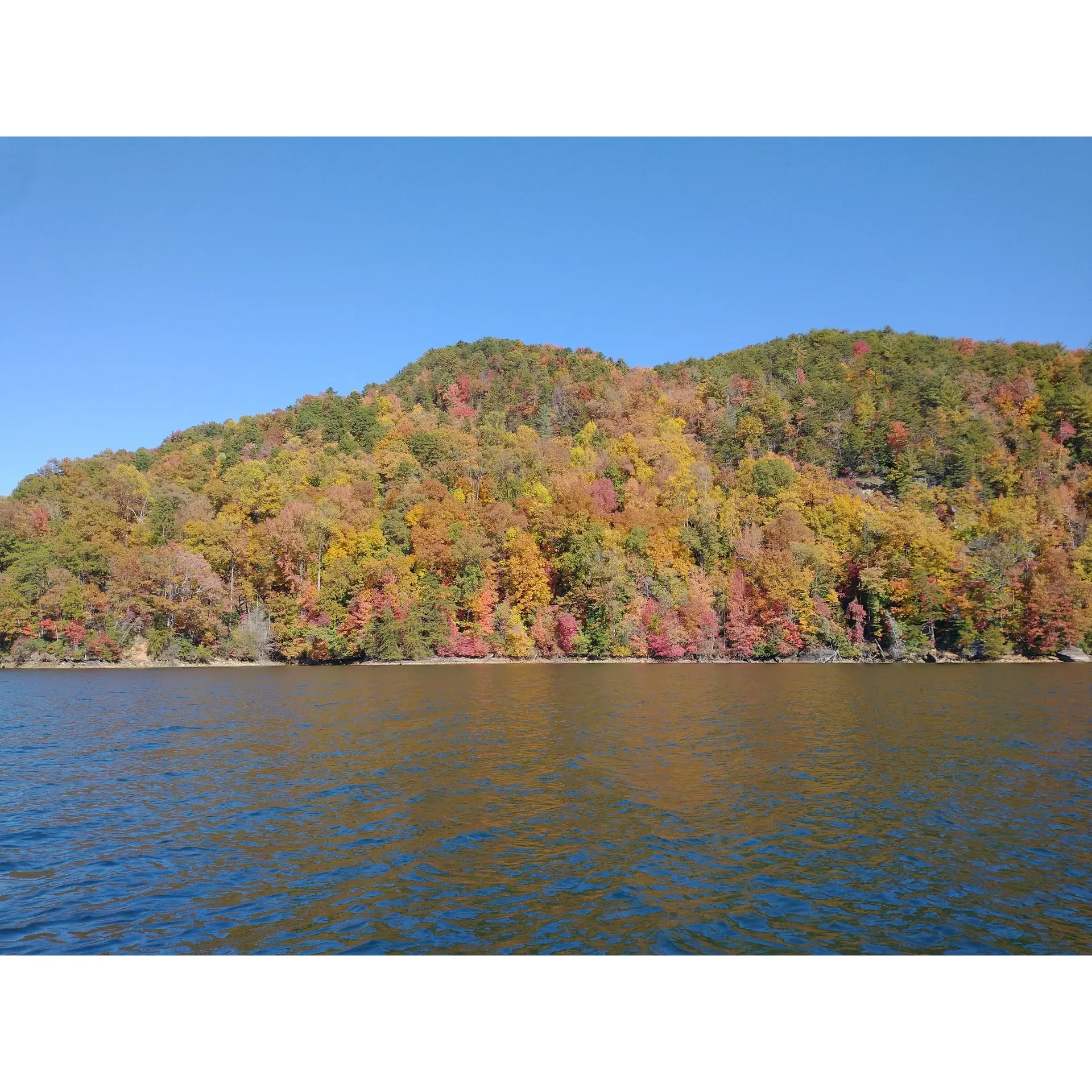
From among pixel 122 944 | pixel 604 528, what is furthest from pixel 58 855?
pixel 604 528

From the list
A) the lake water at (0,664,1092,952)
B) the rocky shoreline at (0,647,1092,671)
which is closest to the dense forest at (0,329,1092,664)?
the rocky shoreline at (0,647,1092,671)

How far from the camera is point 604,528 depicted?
7431 centimetres

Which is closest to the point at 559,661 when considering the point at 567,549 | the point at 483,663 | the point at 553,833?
the point at 483,663

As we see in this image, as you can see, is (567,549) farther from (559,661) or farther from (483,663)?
(483,663)

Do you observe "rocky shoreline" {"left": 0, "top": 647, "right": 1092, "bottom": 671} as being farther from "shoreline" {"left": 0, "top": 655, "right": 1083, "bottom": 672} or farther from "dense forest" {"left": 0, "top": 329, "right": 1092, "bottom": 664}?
"dense forest" {"left": 0, "top": 329, "right": 1092, "bottom": 664}

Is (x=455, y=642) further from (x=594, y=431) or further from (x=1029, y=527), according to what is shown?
(x=1029, y=527)

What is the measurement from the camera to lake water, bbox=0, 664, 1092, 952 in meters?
9.67

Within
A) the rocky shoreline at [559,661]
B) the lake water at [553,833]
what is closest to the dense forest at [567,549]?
the rocky shoreline at [559,661]

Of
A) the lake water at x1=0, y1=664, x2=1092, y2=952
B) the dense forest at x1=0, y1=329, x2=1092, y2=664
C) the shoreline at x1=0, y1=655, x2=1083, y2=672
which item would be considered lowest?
the shoreline at x1=0, y1=655, x2=1083, y2=672

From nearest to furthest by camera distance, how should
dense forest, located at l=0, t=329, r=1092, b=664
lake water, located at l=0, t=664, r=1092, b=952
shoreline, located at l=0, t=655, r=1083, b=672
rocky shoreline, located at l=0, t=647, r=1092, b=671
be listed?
lake water, located at l=0, t=664, r=1092, b=952, shoreline, located at l=0, t=655, r=1083, b=672, rocky shoreline, located at l=0, t=647, r=1092, b=671, dense forest, located at l=0, t=329, r=1092, b=664

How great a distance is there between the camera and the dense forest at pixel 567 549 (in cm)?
6706

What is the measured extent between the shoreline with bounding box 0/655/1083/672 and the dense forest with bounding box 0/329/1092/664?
0.81 meters

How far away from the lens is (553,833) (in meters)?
13.7

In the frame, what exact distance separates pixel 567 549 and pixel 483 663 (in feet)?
52.6
